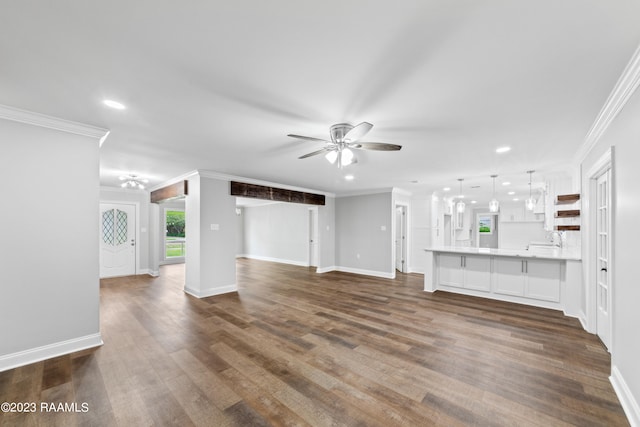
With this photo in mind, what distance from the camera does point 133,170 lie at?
5047mm

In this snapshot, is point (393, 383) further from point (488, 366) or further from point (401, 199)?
point (401, 199)

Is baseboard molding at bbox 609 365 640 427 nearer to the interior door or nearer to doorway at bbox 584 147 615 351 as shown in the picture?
doorway at bbox 584 147 615 351

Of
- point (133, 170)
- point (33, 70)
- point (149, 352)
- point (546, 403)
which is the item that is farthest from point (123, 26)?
point (133, 170)

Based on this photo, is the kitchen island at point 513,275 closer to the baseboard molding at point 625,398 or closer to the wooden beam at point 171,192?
the baseboard molding at point 625,398

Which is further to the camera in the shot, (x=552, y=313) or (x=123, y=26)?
(x=552, y=313)

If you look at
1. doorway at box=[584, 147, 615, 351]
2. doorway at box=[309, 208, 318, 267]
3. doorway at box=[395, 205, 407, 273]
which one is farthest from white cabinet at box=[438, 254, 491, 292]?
doorway at box=[309, 208, 318, 267]

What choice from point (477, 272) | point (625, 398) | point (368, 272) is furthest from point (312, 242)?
point (625, 398)

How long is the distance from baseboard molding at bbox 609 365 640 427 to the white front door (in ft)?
31.4

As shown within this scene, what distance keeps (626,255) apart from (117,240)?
9.77m

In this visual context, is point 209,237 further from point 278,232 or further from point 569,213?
point 569,213

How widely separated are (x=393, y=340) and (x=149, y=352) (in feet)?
9.37

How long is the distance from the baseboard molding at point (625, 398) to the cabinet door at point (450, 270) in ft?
9.78

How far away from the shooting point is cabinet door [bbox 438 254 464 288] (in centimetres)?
529

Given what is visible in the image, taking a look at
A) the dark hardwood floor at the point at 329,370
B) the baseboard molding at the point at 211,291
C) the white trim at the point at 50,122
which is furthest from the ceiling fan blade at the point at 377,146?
the baseboard molding at the point at 211,291
